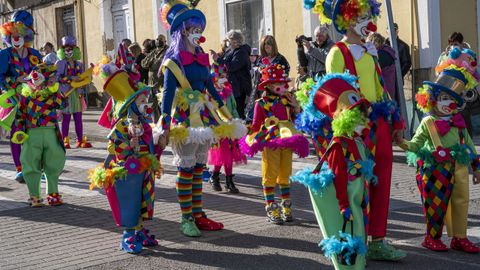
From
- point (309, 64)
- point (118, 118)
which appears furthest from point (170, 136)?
point (309, 64)

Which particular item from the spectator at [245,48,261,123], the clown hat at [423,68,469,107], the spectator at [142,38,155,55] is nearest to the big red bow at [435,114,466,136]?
the clown hat at [423,68,469,107]

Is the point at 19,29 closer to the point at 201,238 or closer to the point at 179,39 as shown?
the point at 179,39

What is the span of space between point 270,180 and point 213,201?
1.46m

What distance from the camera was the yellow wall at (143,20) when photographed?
20641 millimetres

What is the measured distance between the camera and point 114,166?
6.45 m

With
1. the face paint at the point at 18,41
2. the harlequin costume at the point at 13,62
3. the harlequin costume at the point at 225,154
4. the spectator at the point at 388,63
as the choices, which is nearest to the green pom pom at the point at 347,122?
the harlequin costume at the point at 225,154

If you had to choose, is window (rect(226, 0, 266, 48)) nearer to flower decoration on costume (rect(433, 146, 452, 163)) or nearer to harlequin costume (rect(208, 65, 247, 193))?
harlequin costume (rect(208, 65, 247, 193))

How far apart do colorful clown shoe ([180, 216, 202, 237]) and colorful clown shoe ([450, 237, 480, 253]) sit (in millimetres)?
2349

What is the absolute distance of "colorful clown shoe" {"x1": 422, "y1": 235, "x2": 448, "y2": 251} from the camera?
20.1 feet

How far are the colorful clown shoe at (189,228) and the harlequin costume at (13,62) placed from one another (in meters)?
3.05

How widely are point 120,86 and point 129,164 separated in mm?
706

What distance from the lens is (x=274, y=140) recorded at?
24.2 feet

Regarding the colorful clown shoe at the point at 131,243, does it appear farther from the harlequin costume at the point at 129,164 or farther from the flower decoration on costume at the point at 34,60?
the flower decoration on costume at the point at 34,60

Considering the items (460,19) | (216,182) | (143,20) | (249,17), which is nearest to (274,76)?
(216,182)
